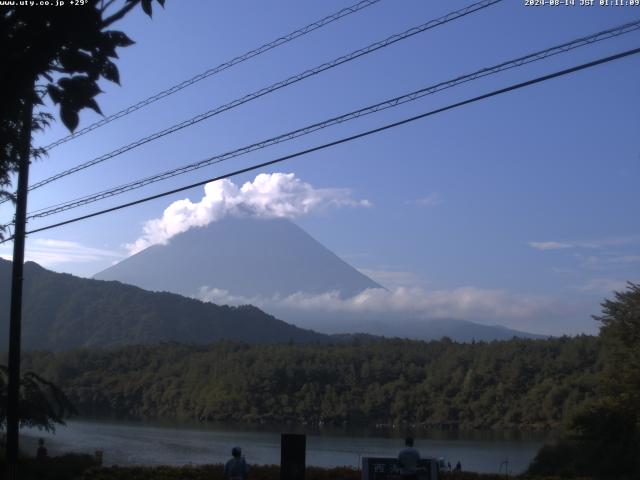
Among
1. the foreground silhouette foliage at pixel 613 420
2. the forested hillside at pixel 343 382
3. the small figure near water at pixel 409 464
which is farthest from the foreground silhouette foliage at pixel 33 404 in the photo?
the forested hillside at pixel 343 382

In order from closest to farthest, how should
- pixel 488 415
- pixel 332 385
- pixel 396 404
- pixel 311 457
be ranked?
pixel 311 457
pixel 488 415
pixel 396 404
pixel 332 385

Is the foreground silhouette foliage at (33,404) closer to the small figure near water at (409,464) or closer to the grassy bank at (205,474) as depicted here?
the grassy bank at (205,474)

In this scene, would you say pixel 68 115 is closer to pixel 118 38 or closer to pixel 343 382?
pixel 118 38

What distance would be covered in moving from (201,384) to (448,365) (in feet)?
93.5

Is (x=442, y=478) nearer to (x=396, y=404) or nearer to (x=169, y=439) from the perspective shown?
(x=169, y=439)

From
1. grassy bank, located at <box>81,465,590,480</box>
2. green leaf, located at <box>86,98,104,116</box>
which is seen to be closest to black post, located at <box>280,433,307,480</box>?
grassy bank, located at <box>81,465,590,480</box>

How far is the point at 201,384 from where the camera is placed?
91.6 m

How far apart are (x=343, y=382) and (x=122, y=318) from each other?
97505 mm

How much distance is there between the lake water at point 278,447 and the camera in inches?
1474

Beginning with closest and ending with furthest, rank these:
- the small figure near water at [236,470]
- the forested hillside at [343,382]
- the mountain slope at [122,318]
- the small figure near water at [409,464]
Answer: the small figure near water at [409,464] < the small figure near water at [236,470] < the forested hillside at [343,382] < the mountain slope at [122,318]

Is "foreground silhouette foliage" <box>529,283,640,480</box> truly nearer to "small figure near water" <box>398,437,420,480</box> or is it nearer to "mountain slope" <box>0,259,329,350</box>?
"small figure near water" <box>398,437,420,480</box>

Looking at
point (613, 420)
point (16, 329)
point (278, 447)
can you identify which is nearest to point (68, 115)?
point (16, 329)

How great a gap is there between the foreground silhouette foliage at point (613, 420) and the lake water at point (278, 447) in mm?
3811

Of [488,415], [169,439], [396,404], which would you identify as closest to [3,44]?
[169,439]
